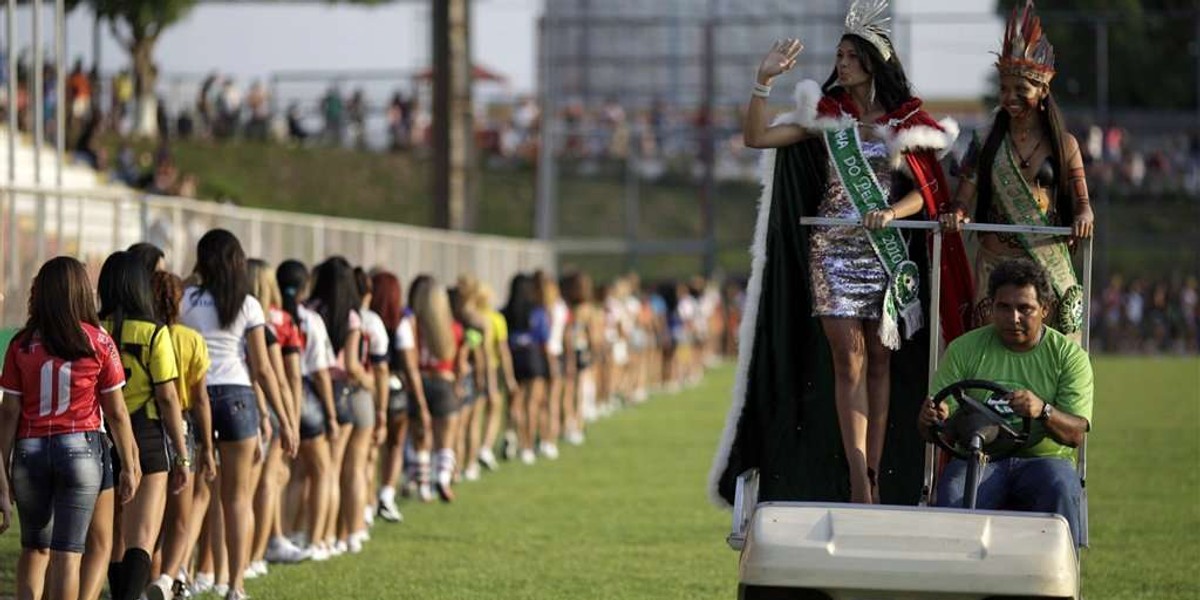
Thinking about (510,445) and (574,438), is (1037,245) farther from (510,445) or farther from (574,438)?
(574,438)

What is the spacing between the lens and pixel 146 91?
5506cm

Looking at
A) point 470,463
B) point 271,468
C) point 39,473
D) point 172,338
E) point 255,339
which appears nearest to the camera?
point 39,473

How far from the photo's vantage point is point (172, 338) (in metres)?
11.4

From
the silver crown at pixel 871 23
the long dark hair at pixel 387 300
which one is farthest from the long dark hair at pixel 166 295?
the long dark hair at pixel 387 300

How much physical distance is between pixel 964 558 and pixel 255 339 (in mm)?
5610

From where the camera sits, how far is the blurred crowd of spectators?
2419 inches

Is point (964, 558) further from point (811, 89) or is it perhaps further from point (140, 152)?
point (140, 152)

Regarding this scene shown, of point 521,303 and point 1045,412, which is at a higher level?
point 1045,412

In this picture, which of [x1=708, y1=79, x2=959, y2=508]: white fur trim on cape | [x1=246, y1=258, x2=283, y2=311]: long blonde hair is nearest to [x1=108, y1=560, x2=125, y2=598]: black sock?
[x1=246, y1=258, x2=283, y2=311]: long blonde hair

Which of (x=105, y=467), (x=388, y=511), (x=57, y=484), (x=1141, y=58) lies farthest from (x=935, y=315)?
(x=1141, y=58)

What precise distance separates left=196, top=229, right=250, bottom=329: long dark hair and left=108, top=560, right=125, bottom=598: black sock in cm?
172

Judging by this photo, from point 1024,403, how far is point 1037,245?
60.2 inches

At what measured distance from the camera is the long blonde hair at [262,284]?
13156 mm

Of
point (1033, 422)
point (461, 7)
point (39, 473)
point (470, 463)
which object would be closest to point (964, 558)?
point (1033, 422)
